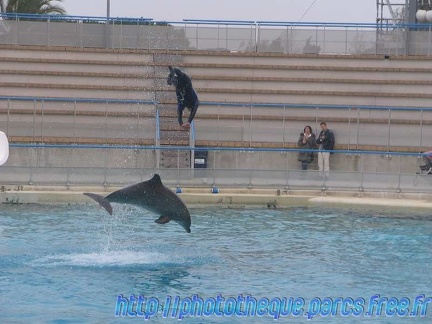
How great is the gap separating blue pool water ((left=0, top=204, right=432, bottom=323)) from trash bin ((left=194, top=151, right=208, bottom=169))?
104 inches

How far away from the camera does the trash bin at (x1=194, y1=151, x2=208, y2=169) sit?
23297 mm

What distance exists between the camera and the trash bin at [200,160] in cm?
2330

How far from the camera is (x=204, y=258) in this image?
1504 cm

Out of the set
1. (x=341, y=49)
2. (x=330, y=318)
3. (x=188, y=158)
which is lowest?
(x=330, y=318)

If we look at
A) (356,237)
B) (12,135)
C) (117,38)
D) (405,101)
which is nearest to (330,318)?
(356,237)

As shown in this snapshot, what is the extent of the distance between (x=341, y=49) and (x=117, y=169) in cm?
1133

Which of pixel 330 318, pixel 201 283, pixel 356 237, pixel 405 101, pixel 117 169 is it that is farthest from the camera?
pixel 405 101

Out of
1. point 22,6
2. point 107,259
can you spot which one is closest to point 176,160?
→ point 107,259

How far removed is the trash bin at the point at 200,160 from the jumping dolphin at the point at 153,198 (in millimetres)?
9016

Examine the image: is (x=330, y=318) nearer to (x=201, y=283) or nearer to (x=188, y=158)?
(x=201, y=283)

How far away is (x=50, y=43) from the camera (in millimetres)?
31438

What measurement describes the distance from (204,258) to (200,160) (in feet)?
27.7

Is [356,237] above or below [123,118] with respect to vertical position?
below

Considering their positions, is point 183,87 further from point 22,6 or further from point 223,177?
point 22,6
